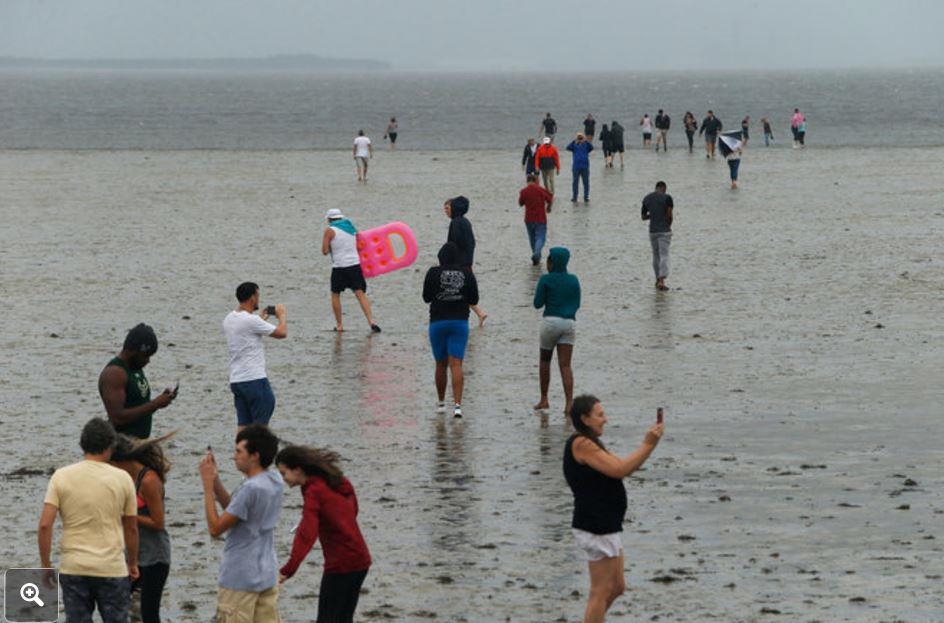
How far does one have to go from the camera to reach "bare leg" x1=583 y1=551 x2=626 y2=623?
8.76 m

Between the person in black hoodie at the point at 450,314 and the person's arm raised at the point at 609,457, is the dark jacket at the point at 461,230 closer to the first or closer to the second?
the person in black hoodie at the point at 450,314

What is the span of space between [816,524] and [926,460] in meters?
2.24

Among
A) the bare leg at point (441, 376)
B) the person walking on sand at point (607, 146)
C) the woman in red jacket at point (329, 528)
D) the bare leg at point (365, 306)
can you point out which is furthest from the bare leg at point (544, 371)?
the person walking on sand at point (607, 146)

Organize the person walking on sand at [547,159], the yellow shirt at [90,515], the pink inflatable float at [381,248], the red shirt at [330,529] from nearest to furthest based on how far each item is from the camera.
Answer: the yellow shirt at [90,515]
the red shirt at [330,529]
the pink inflatable float at [381,248]
the person walking on sand at [547,159]

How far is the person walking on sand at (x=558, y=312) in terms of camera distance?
49.0 feet

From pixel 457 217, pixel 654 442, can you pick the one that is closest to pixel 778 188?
pixel 457 217

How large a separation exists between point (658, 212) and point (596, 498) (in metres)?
14.1

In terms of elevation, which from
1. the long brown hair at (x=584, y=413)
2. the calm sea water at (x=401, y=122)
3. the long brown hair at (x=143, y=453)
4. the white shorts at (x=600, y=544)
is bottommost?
the calm sea water at (x=401, y=122)

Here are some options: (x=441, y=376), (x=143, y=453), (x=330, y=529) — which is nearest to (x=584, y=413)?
(x=330, y=529)

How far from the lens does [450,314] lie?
590 inches

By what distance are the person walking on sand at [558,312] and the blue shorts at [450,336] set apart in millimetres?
720

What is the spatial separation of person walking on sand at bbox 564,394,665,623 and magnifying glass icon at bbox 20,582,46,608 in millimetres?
3318

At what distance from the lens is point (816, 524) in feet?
37.5

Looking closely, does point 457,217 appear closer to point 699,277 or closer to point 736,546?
point 699,277
